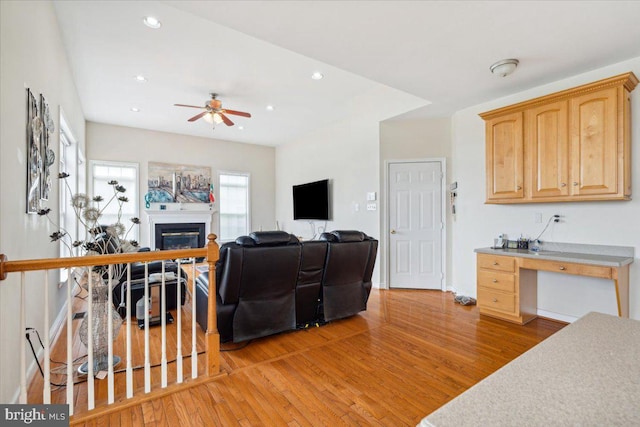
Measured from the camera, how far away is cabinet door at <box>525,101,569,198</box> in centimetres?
321

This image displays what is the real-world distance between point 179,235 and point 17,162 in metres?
5.26

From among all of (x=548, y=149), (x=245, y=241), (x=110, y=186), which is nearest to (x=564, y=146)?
(x=548, y=149)

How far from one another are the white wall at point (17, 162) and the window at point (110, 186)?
3.98 meters

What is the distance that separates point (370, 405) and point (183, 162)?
6.66 metres

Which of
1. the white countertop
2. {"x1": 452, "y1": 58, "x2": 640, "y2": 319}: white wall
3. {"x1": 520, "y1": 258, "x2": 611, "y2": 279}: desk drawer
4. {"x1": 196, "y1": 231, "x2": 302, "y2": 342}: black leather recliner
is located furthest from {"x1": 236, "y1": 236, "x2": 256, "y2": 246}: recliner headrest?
{"x1": 452, "y1": 58, "x2": 640, "y2": 319}: white wall

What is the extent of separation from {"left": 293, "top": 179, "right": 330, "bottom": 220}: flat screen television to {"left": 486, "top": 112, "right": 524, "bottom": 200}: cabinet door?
3111 mm

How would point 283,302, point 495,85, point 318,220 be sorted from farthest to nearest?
point 318,220
point 495,85
point 283,302

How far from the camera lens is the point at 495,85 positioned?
12.0 ft

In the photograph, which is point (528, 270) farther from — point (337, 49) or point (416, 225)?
point (337, 49)

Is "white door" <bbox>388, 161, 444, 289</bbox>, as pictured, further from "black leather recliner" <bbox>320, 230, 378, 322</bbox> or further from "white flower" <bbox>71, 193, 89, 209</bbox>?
"white flower" <bbox>71, 193, 89, 209</bbox>

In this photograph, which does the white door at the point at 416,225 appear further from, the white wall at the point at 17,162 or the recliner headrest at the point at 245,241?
the white wall at the point at 17,162

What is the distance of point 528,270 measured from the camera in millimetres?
3570

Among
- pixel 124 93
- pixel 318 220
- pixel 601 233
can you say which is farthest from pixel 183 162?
pixel 601 233

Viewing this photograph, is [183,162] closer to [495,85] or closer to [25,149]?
[25,149]
